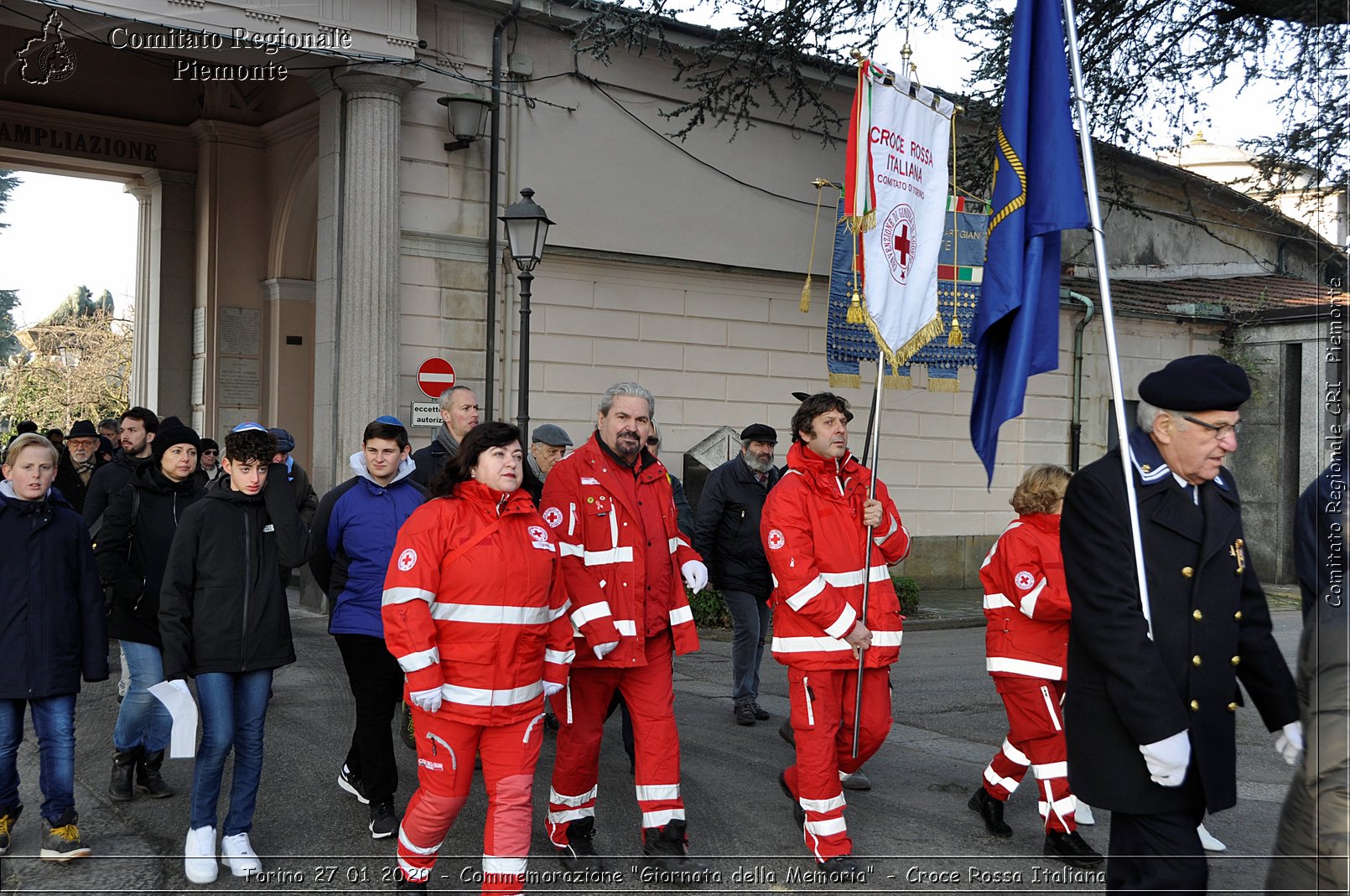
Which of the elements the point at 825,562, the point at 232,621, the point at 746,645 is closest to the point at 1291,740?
the point at 825,562

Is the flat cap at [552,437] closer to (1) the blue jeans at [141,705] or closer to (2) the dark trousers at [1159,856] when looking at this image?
(1) the blue jeans at [141,705]

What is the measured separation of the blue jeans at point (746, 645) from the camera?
8.44 meters

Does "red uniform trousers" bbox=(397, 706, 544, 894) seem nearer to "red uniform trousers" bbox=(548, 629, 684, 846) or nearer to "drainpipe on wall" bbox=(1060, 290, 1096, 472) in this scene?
"red uniform trousers" bbox=(548, 629, 684, 846)

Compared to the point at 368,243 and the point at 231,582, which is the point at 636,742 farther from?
the point at 368,243

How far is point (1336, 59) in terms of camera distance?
263 inches

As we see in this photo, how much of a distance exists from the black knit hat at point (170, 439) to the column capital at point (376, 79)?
7.94 meters

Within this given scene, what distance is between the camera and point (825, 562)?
17.9 feet

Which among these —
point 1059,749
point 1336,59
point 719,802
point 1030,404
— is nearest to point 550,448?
point 719,802

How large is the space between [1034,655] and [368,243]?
9.62m

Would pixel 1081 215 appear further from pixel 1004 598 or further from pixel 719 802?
pixel 719 802

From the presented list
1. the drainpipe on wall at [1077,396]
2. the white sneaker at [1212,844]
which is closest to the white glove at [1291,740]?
the white sneaker at [1212,844]

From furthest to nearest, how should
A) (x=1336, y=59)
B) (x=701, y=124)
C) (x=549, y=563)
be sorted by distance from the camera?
(x=701, y=124) < (x=1336, y=59) < (x=549, y=563)

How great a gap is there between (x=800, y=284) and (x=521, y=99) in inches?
184

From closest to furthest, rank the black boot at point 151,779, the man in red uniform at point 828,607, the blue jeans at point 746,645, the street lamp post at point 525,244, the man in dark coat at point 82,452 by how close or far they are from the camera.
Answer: the man in red uniform at point 828,607 < the black boot at point 151,779 < the blue jeans at point 746,645 < the man in dark coat at point 82,452 < the street lamp post at point 525,244
